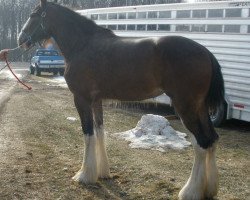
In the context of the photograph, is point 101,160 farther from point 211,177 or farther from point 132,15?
point 132,15

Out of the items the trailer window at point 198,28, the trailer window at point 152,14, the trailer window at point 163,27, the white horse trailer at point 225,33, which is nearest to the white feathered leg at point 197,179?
the white horse trailer at point 225,33

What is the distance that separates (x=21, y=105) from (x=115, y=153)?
5.86 meters

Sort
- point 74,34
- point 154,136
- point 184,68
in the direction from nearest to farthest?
point 184,68, point 74,34, point 154,136

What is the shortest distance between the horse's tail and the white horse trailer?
4.15m

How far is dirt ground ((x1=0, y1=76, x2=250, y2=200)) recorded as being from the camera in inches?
201

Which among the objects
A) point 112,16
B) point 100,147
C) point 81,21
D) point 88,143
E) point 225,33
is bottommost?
point 100,147

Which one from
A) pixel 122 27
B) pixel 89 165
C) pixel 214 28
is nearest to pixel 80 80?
pixel 89 165

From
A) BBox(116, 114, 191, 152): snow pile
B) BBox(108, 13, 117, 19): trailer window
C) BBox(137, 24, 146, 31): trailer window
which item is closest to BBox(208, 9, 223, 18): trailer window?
BBox(137, 24, 146, 31): trailer window

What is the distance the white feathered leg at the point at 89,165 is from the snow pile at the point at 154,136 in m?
2.03

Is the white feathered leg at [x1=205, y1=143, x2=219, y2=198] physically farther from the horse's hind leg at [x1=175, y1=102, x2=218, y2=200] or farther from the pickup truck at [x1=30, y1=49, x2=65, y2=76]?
the pickup truck at [x1=30, y1=49, x2=65, y2=76]

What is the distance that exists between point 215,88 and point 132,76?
40.6 inches

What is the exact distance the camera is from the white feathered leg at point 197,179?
4.73 m

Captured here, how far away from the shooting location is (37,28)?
6074mm

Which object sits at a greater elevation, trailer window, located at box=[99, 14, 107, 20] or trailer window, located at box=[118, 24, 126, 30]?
trailer window, located at box=[99, 14, 107, 20]
